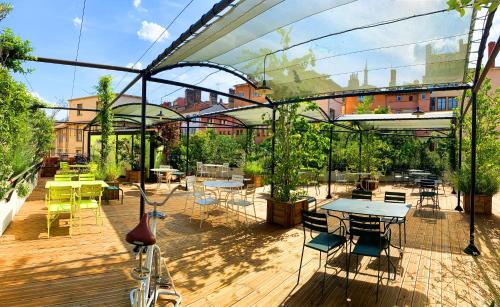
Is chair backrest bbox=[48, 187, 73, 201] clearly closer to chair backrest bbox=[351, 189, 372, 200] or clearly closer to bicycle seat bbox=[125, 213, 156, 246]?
bicycle seat bbox=[125, 213, 156, 246]

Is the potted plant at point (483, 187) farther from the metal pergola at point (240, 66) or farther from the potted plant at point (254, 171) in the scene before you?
the potted plant at point (254, 171)

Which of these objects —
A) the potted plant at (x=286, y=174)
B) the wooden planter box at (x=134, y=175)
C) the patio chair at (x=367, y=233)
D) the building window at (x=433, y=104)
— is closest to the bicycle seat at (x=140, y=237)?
the patio chair at (x=367, y=233)

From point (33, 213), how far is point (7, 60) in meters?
3.69

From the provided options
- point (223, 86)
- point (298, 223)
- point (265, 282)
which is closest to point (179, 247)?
point (265, 282)

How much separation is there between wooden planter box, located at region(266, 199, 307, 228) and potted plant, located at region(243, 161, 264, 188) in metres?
5.14

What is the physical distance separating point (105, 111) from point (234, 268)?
26.1ft

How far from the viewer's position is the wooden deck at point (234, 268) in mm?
3197

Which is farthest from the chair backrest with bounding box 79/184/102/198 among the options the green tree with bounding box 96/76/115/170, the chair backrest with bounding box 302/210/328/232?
the green tree with bounding box 96/76/115/170

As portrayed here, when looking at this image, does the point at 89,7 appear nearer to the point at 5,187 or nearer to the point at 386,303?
the point at 5,187

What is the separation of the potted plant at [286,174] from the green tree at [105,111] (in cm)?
559

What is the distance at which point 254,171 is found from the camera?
1218 cm

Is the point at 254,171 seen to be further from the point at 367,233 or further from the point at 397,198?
the point at 367,233

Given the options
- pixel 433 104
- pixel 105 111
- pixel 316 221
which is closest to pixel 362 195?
pixel 316 221

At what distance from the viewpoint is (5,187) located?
5148 mm
